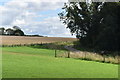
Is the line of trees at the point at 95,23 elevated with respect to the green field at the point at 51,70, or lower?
elevated

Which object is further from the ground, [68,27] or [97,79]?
[68,27]

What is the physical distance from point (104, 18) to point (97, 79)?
121ft

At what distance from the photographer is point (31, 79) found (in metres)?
11.0

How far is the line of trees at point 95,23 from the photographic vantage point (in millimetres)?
45812

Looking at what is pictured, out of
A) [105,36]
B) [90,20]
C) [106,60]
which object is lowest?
[106,60]

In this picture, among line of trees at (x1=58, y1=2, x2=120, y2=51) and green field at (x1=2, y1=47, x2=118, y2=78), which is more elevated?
line of trees at (x1=58, y1=2, x2=120, y2=51)

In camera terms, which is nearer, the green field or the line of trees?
the green field

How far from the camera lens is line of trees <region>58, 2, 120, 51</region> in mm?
45812

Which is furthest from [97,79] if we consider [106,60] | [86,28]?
[86,28]

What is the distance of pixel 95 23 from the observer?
52.3 metres

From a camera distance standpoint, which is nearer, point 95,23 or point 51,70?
point 51,70

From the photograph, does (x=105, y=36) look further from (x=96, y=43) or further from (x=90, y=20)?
(x=90, y=20)

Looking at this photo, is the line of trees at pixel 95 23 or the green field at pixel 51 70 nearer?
the green field at pixel 51 70

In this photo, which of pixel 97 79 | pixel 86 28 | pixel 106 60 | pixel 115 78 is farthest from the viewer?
pixel 86 28
